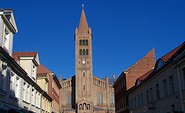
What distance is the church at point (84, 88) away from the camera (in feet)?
302

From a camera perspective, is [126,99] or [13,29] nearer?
[13,29]

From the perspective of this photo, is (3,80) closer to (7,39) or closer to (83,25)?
(7,39)

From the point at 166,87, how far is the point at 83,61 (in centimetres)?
7193

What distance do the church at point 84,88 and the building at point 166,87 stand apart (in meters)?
57.3

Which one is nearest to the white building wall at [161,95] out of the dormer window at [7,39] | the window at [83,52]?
the dormer window at [7,39]

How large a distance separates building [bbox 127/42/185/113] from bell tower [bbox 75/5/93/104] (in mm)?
57617

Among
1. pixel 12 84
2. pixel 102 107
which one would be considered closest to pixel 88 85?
pixel 102 107

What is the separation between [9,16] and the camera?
2019 cm

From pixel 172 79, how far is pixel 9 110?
1317 cm

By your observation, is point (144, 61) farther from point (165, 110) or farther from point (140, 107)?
point (165, 110)

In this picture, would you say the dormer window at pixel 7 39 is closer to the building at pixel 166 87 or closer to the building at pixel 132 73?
the building at pixel 166 87

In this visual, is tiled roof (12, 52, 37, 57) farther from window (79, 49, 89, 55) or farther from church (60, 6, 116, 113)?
window (79, 49, 89, 55)

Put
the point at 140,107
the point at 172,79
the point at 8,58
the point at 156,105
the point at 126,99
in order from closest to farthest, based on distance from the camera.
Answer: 1. the point at 8,58
2. the point at 172,79
3. the point at 156,105
4. the point at 140,107
5. the point at 126,99

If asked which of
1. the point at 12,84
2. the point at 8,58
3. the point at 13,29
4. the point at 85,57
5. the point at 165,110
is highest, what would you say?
the point at 85,57
